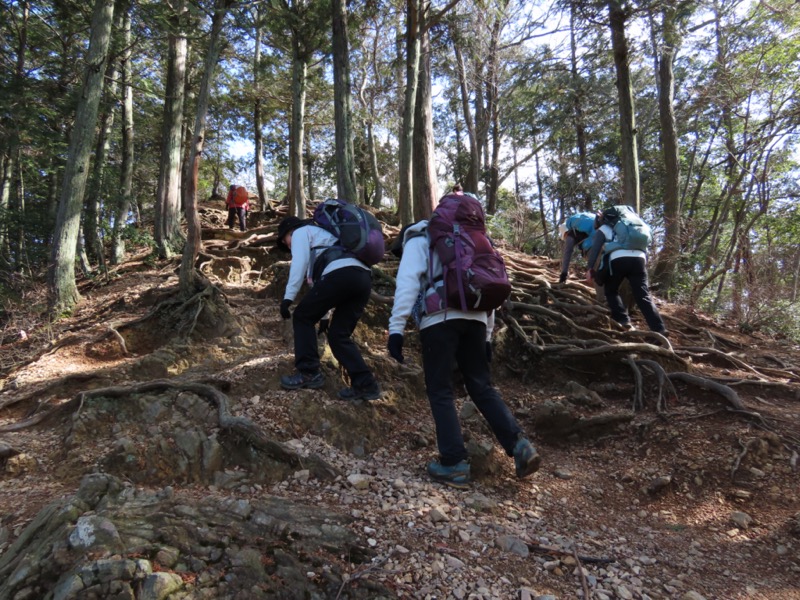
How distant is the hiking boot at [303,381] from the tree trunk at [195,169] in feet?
8.87

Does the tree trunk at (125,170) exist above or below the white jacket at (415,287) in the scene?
above

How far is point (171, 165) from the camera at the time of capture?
11.2 meters

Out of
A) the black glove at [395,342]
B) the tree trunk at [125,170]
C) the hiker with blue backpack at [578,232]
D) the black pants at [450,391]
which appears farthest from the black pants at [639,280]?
the tree trunk at [125,170]

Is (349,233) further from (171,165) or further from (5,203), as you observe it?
(5,203)

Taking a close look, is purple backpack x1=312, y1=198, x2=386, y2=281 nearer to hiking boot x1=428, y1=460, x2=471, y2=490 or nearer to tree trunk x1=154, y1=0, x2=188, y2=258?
hiking boot x1=428, y1=460, x2=471, y2=490

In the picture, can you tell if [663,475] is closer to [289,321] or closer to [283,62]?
[289,321]

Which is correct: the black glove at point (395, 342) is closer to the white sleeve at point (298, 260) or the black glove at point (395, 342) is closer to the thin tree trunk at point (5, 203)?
the white sleeve at point (298, 260)

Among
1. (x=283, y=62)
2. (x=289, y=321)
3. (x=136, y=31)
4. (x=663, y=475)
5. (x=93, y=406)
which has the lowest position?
(x=663, y=475)

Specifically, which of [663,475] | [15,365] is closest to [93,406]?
[15,365]

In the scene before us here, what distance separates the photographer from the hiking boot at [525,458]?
3.02 meters

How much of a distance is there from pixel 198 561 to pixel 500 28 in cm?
1854

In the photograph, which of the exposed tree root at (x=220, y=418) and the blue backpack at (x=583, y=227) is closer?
the exposed tree root at (x=220, y=418)

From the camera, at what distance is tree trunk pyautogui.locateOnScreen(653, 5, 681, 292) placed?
23.7 feet

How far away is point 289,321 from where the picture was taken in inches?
221
